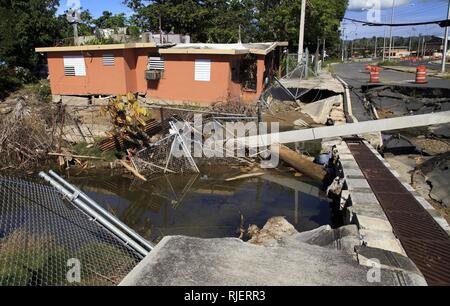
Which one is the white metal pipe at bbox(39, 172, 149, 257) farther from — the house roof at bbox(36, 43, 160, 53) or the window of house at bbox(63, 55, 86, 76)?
the window of house at bbox(63, 55, 86, 76)

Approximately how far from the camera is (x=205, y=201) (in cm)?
973

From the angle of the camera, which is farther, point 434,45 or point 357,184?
point 434,45

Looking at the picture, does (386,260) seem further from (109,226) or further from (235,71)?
(235,71)

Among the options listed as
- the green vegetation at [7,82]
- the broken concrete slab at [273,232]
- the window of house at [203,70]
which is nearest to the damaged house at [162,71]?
the window of house at [203,70]

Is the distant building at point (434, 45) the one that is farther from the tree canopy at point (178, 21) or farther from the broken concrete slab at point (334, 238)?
the broken concrete slab at point (334, 238)

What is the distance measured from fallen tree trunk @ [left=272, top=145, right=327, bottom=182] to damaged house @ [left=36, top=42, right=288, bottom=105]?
684 cm

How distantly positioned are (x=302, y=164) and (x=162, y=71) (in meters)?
10.9

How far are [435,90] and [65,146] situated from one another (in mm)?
19051

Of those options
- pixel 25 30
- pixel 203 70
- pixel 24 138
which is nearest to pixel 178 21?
pixel 25 30

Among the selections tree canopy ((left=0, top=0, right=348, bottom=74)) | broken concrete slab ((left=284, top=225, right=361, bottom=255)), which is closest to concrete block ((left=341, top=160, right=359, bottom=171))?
broken concrete slab ((left=284, top=225, right=361, bottom=255))

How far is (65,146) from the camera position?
42.4 ft

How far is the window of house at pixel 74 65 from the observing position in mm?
19938

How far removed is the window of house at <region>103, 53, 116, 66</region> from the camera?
63.1 feet

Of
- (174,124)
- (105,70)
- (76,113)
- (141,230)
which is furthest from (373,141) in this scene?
(105,70)
